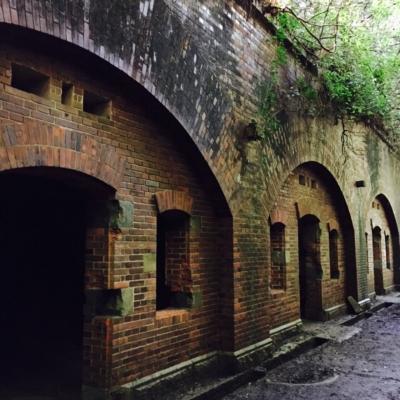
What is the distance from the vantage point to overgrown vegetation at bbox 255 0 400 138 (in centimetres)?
786

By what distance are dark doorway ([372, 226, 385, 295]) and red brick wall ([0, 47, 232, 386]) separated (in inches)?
429

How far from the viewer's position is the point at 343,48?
9.48 m

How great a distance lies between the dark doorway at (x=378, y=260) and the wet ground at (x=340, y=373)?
6.52 metres

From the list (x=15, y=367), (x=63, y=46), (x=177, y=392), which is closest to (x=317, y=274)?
(x=177, y=392)

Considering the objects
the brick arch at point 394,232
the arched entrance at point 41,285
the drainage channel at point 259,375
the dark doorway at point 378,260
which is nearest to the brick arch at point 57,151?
the arched entrance at point 41,285

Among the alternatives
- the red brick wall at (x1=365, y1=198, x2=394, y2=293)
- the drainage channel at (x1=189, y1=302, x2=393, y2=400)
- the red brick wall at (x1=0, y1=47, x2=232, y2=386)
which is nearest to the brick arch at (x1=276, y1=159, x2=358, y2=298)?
the red brick wall at (x1=365, y1=198, x2=394, y2=293)

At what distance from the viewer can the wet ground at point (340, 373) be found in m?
5.68

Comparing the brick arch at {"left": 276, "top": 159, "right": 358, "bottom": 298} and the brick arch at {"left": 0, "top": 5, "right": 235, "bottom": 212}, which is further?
the brick arch at {"left": 276, "top": 159, "right": 358, "bottom": 298}

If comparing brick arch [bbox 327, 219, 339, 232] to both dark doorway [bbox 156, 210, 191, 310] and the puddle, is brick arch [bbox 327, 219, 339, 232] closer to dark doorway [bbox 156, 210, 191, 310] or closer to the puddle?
the puddle

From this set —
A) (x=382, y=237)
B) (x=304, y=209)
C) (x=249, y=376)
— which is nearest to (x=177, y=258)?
(x=249, y=376)

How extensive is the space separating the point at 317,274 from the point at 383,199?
6362mm

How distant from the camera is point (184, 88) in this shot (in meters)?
5.47

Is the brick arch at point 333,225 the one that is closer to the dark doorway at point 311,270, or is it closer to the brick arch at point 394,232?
the dark doorway at point 311,270

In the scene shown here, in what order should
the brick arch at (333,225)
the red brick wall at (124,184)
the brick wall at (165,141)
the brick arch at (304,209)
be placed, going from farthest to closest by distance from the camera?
1. the brick arch at (333,225)
2. the brick arch at (304,209)
3. the brick wall at (165,141)
4. the red brick wall at (124,184)
